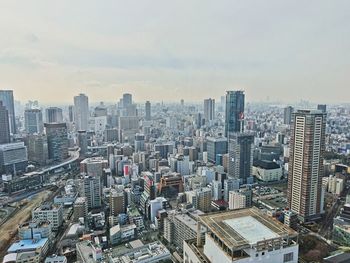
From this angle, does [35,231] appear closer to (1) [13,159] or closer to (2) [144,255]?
(2) [144,255]

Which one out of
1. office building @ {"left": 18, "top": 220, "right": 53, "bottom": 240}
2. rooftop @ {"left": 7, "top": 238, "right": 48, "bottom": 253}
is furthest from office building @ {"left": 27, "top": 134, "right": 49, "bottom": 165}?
rooftop @ {"left": 7, "top": 238, "right": 48, "bottom": 253}

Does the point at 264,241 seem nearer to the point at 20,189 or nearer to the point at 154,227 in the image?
the point at 154,227

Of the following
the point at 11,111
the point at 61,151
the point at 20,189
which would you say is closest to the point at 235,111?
the point at 61,151

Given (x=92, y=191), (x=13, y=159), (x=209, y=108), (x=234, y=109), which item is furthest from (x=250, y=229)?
(x=209, y=108)

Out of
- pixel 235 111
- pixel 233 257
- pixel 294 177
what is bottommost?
pixel 294 177

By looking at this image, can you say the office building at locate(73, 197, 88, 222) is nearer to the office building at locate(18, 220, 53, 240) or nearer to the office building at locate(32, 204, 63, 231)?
the office building at locate(32, 204, 63, 231)

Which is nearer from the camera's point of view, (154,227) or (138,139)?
(154,227)

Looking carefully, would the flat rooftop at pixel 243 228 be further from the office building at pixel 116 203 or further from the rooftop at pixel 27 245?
the office building at pixel 116 203
